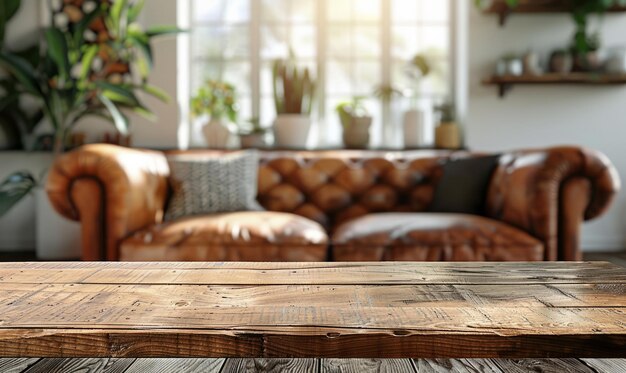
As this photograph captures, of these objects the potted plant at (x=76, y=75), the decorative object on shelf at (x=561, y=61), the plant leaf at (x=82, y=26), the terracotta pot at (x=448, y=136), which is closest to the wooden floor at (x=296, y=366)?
the potted plant at (x=76, y=75)

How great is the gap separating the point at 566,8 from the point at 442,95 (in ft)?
3.41

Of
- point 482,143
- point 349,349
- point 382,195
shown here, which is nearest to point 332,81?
point 482,143

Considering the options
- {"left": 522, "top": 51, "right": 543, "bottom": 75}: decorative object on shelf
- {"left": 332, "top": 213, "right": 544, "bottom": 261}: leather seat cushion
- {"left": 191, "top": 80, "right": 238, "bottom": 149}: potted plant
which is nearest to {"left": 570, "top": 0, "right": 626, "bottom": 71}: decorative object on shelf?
{"left": 522, "top": 51, "right": 543, "bottom": 75}: decorative object on shelf

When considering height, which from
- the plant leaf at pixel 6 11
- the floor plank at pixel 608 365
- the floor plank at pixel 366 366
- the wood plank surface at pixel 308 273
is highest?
the plant leaf at pixel 6 11

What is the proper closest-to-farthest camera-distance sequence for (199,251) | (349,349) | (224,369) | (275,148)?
(349,349), (224,369), (199,251), (275,148)

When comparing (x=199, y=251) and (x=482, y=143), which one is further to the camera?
(x=482, y=143)

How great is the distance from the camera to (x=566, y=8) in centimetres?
420

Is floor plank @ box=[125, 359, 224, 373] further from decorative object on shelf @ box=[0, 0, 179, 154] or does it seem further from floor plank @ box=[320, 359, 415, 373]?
decorative object on shelf @ box=[0, 0, 179, 154]

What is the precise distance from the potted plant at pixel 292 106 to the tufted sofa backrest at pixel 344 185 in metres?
0.78

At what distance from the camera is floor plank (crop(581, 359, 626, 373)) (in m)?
1.72

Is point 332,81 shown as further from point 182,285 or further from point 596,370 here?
point 182,285

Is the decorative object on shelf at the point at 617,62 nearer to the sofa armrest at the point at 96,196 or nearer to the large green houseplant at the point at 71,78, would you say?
the large green houseplant at the point at 71,78

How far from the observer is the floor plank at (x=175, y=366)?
5.47 feet

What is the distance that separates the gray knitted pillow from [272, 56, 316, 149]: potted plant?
102cm
